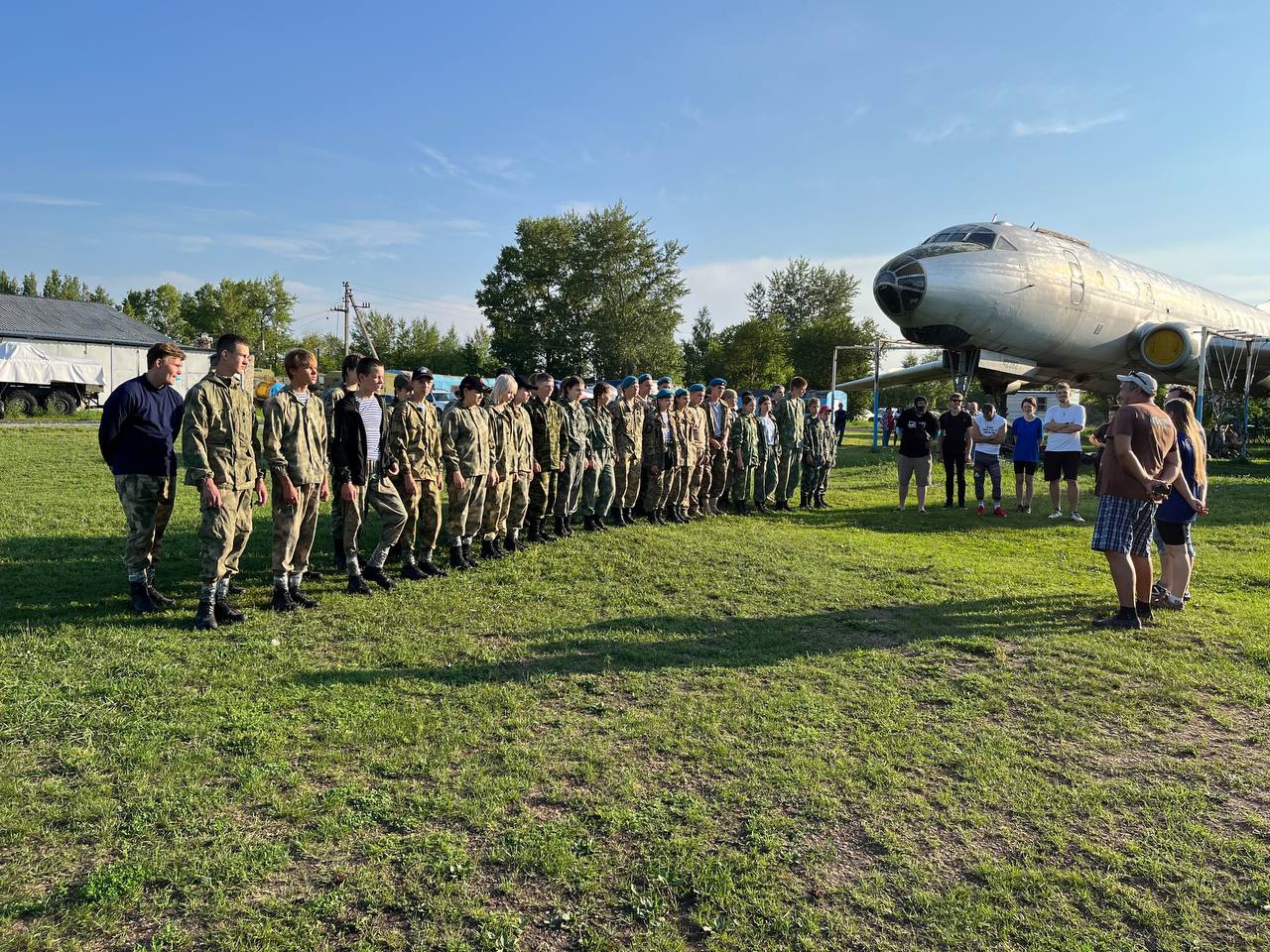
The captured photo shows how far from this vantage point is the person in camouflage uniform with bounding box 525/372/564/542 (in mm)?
8438

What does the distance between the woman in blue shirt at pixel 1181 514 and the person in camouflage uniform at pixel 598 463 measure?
19.1ft

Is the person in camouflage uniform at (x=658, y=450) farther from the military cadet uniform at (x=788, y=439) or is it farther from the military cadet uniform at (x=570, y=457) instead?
the military cadet uniform at (x=788, y=439)

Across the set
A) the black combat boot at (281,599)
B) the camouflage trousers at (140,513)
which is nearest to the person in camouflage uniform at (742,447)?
the black combat boot at (281,599)

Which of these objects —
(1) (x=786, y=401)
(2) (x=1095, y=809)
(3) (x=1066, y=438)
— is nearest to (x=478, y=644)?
(2) (x=1095, y=809)

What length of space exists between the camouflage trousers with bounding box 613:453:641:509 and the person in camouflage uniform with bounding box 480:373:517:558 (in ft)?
7.34

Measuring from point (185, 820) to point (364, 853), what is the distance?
0.77 metres

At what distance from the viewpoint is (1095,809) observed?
3191mm

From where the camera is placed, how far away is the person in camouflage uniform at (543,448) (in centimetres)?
844

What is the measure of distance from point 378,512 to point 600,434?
11.9ft

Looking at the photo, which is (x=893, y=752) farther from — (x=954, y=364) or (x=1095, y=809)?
(x=954, y=364)

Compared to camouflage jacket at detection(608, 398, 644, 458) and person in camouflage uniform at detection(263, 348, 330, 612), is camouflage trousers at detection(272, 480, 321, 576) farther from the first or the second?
camouflage jacket at detection(608, 398, 644, 458)

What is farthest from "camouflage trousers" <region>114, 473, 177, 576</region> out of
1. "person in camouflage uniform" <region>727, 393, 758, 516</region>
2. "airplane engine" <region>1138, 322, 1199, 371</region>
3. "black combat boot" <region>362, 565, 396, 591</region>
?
"airplane engine" <region>1138, 322, 1199, 371</region>

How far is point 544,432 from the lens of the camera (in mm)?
8438

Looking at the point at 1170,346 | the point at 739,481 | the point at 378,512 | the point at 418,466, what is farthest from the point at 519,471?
the point at 1170,346
